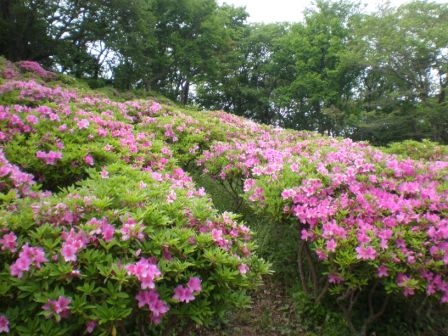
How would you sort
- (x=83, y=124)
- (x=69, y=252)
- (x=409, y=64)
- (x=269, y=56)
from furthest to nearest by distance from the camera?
(x=269, y=56) < (x=409, y=64) < (x=83, y=124) < (x=69, y=252)

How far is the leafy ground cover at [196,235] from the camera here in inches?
63.1

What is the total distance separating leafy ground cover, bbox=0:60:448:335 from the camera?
160cm

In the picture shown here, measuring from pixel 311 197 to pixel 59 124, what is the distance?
104 inches

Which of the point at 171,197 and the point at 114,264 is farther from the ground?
the point at 171,197

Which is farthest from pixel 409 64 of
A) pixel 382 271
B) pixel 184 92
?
pixel 382 271

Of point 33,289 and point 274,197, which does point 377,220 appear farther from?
point 33,289

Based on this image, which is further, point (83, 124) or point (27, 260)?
point (83, 124)

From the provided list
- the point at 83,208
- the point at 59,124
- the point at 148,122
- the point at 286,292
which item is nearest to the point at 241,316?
the point at 286,292

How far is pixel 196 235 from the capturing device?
76.3 inches

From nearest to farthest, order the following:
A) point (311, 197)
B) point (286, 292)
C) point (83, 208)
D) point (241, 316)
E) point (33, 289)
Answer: point (33, 289) < point (83, 208) < point (311, 197) < point (241, 316) < point (286, 292)

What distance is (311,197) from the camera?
2.94 m

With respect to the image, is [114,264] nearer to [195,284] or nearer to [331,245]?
[195,284]

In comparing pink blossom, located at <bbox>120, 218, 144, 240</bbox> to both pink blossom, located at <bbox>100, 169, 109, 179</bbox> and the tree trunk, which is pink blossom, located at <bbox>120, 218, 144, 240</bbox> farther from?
the tree trunk

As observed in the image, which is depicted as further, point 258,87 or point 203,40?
point 258,87
